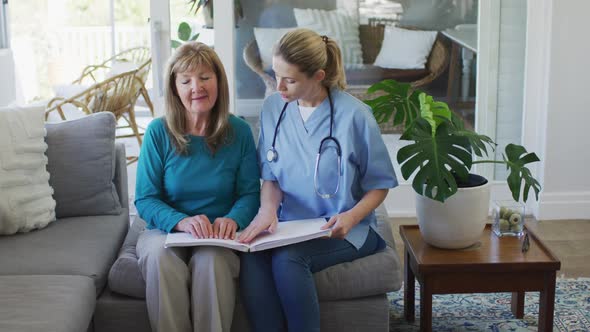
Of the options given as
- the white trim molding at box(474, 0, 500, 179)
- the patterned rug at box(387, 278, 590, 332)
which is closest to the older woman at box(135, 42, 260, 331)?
the patterned rug at box(387, 278, 590, 332)

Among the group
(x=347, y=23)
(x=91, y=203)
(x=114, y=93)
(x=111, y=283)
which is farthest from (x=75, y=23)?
(x=111, y=283)

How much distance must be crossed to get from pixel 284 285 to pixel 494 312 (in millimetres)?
982

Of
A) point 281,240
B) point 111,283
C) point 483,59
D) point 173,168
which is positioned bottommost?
point 111,283

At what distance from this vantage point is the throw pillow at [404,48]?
12.5ft

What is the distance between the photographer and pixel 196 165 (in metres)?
2.41

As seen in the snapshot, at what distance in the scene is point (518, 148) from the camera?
2480mm

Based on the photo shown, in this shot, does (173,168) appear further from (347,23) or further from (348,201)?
(347,23)

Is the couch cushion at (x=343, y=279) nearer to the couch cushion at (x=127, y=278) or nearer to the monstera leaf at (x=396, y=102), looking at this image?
the couch cushion at (x=127, y=278)

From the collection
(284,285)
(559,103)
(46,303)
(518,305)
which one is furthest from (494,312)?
(46,303)

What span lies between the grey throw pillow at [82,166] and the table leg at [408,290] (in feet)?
3.35

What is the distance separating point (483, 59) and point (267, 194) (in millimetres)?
1911

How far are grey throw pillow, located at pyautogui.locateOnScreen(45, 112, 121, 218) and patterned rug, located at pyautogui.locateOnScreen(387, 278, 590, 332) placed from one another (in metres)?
1.09

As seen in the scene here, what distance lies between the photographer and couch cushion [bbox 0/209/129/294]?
90.4 inches

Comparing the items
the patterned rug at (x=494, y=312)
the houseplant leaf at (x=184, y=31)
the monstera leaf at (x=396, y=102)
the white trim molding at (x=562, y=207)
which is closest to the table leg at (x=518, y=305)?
the patterned rug at (x=494, y=312)
